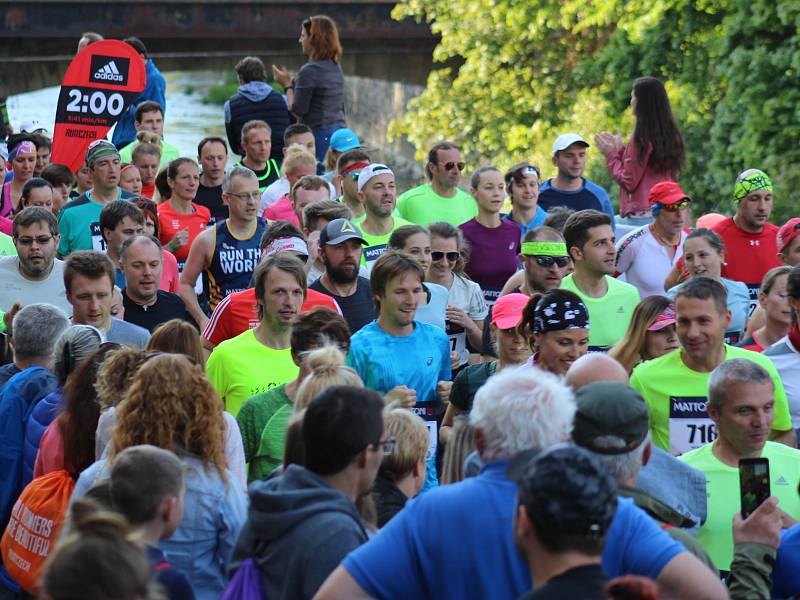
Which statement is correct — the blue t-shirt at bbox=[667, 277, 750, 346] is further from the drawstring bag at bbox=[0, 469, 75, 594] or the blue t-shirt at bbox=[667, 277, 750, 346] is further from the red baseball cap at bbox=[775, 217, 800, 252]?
the drawstring bag at bbox=[0, 469, 75, 594]

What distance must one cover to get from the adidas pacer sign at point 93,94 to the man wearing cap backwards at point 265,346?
5319mm

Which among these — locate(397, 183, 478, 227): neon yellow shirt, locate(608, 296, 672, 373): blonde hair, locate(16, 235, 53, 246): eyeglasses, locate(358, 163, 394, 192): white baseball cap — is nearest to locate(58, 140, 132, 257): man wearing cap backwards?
locate(16, 235, 53, 246): eyeglasses

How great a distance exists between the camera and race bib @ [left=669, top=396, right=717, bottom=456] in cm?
576

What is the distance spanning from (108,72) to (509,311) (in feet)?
20.5

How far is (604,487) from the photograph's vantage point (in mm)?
3096

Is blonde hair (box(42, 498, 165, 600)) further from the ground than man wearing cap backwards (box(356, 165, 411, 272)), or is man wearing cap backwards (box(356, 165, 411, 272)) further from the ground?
man wearing cap backwards (box(356, 165, 411, 272))

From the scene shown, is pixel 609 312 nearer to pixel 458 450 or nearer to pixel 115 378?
pixel 115 378

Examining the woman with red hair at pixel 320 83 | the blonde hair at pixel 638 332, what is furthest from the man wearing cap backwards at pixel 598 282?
the woman with red hair at pixel 320 83

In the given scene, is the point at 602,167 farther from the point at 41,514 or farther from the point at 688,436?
the point at 41,514

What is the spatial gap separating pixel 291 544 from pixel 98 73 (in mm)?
8697

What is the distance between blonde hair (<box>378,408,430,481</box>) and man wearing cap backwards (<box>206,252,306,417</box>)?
1699mm

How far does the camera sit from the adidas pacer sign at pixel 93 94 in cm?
1159

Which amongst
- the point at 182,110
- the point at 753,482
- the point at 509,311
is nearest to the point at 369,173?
the point at 509,311

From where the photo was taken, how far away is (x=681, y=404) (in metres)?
5.83
